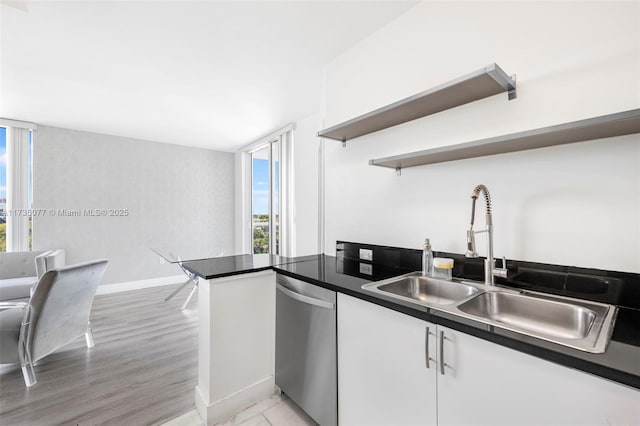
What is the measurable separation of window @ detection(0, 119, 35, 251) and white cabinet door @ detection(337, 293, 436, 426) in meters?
4.84

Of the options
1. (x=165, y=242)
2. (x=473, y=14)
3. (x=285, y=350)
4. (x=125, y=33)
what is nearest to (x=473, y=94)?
(x=473, y=14)

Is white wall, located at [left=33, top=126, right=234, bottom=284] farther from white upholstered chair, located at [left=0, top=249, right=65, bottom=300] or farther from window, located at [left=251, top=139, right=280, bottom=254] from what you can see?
window, located at [left=251, top=139, right=280, bottom=254]

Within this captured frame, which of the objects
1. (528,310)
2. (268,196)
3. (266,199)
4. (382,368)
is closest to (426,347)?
(382,368)

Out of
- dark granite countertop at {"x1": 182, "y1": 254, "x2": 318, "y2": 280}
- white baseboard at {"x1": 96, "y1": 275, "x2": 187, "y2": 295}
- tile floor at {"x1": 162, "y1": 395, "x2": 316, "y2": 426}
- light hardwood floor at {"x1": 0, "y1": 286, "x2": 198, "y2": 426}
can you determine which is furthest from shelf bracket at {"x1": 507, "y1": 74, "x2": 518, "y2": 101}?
white baseboard at {"x1": 96, "y1": 275, "x2": 187, "y2": 295}

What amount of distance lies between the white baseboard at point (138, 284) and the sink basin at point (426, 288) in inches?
183

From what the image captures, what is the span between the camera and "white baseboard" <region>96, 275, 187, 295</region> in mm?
4320

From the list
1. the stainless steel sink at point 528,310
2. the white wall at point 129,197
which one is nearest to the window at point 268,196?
the white wall at point 129,197

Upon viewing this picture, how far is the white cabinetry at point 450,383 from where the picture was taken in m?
0.70

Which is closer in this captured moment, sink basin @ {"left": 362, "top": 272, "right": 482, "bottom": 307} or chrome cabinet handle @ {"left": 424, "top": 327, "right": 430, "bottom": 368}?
chrome cabinet handle @ {"left": 424, "top": 327, "right": 430, "bottom": 368}

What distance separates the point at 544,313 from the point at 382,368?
69 centimetres

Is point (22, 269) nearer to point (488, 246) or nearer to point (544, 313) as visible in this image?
point (488, 246)

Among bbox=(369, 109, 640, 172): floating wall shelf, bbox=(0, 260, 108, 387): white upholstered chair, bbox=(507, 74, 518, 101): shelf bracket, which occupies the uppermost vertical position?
bbox=(507, 74, 518, 101): shelf bracket

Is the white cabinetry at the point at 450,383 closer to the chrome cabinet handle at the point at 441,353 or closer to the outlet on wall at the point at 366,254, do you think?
the chrome cabinet handle at the point at 441,353

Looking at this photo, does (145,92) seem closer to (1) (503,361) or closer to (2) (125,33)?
(2) (125,33)
